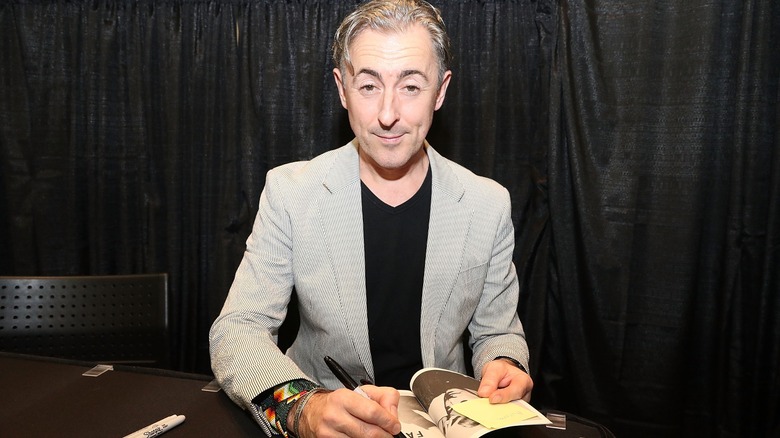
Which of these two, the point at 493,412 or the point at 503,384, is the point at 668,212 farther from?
the point at 493,412

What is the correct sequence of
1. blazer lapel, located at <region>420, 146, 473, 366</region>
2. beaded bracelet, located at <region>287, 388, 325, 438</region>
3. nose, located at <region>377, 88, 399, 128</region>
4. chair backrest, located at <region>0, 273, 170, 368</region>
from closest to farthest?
beaded bracelet, located at <region>287, 388, 325, 438</region>
nose, located at <region>377, 88, 399, 128</region>
blazer lapel, located at <region>420, 146, 473, 366</region>
chair backrest, located at <region>0, 273, 170, 368</region>

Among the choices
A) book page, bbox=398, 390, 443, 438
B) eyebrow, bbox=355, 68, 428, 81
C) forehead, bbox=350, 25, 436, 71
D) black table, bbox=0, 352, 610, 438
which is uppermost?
forehead, bbox=350, 25, 436, 71

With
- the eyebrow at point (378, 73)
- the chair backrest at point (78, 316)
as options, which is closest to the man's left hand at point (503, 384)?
the eyebrow at point (378, 73)

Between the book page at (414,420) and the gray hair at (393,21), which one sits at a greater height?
the gray hair at (393,21)

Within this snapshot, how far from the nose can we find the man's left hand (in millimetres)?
690

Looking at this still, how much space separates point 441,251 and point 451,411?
2.11 feet

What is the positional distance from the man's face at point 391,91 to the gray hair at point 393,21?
2 centimetres

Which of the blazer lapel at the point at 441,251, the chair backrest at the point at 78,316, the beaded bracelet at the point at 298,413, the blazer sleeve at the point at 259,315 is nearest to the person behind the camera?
the beaded bracelet at the point at 298,413

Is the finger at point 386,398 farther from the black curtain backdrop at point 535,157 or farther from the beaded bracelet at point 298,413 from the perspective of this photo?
the black curtain backdrop at point 535,157

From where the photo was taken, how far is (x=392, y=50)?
5.06 feet

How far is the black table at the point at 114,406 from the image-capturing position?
3.77ft

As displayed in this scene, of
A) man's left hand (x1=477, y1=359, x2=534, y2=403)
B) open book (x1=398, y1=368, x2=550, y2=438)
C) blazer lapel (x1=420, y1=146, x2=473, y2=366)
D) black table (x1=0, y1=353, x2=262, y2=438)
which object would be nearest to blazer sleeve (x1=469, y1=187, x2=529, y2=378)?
blazer lapel (x1=420, y1=146, x2=473, y2=366)

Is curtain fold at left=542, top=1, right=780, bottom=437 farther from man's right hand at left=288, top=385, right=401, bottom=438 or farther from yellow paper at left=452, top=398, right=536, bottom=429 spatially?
man's right hand at left=288, top=385, right=401, bottom=438

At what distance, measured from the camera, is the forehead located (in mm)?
1537
